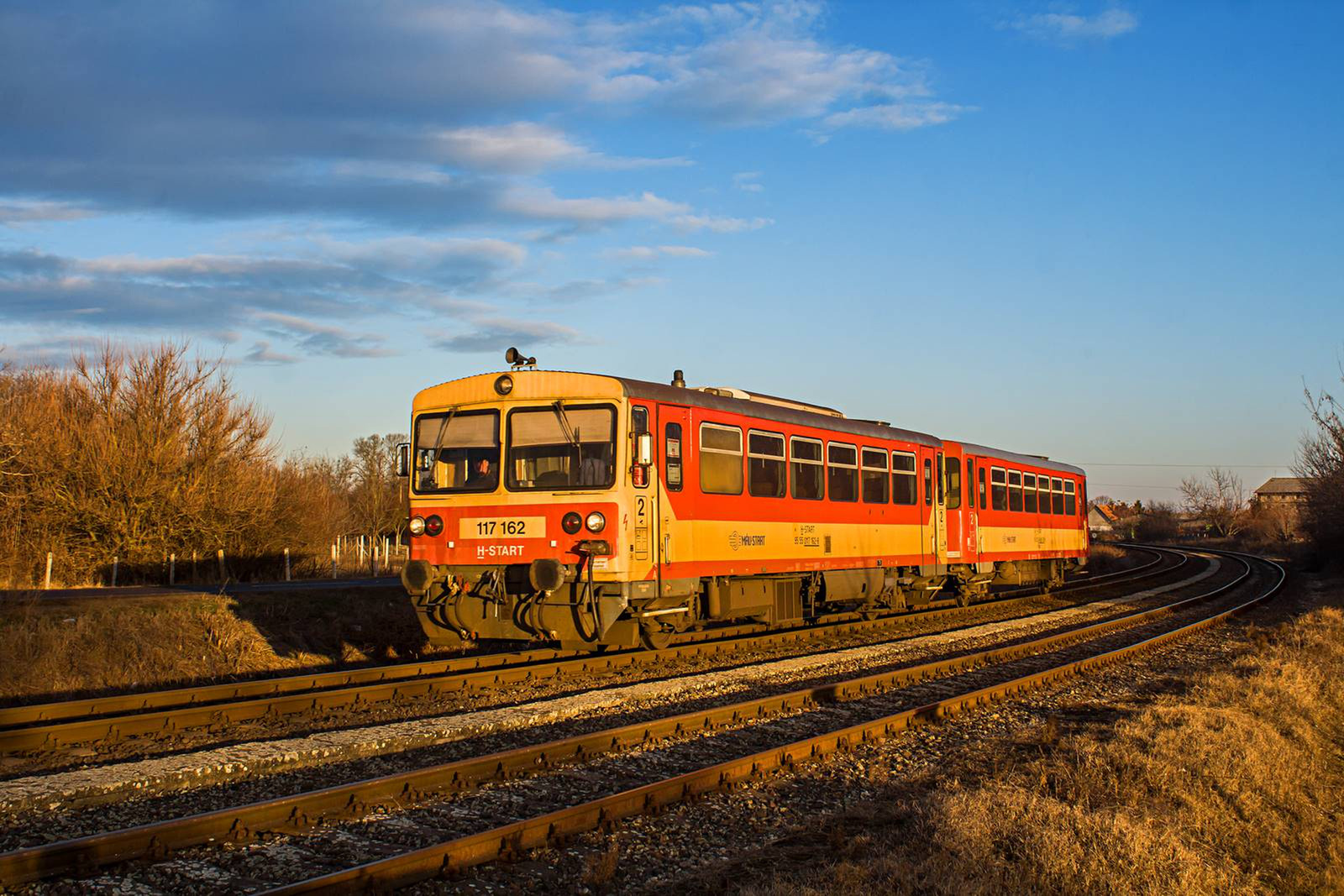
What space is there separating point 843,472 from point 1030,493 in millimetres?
9523

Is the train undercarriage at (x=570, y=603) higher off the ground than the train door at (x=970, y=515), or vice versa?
the train door at (x=970, y=515)

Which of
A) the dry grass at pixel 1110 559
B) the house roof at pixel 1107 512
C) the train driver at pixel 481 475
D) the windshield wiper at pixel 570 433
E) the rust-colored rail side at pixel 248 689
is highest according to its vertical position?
the house roof at pixel 1107 512

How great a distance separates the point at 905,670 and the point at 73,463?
1986cm

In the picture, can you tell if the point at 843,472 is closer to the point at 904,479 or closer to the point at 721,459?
the point at 904,479

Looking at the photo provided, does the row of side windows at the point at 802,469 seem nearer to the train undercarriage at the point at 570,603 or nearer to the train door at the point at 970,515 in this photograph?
the train undercarriage at the point at 570,603

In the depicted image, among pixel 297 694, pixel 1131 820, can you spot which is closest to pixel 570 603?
pixel 297 694

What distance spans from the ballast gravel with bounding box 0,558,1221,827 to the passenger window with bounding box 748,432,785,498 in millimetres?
2187

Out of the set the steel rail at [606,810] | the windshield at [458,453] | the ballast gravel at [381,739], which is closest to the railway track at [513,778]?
the steel rail at [606,810]

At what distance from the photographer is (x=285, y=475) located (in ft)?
95.8

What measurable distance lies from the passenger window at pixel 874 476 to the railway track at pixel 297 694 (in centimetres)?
250

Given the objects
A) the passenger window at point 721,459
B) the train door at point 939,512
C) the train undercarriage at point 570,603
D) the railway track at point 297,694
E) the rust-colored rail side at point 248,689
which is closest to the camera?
the railway track at point 297,694

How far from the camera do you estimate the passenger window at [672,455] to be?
39.3 feet

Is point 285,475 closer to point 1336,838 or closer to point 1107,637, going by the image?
point 1107,637

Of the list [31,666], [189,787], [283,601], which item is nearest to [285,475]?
[283,601]
